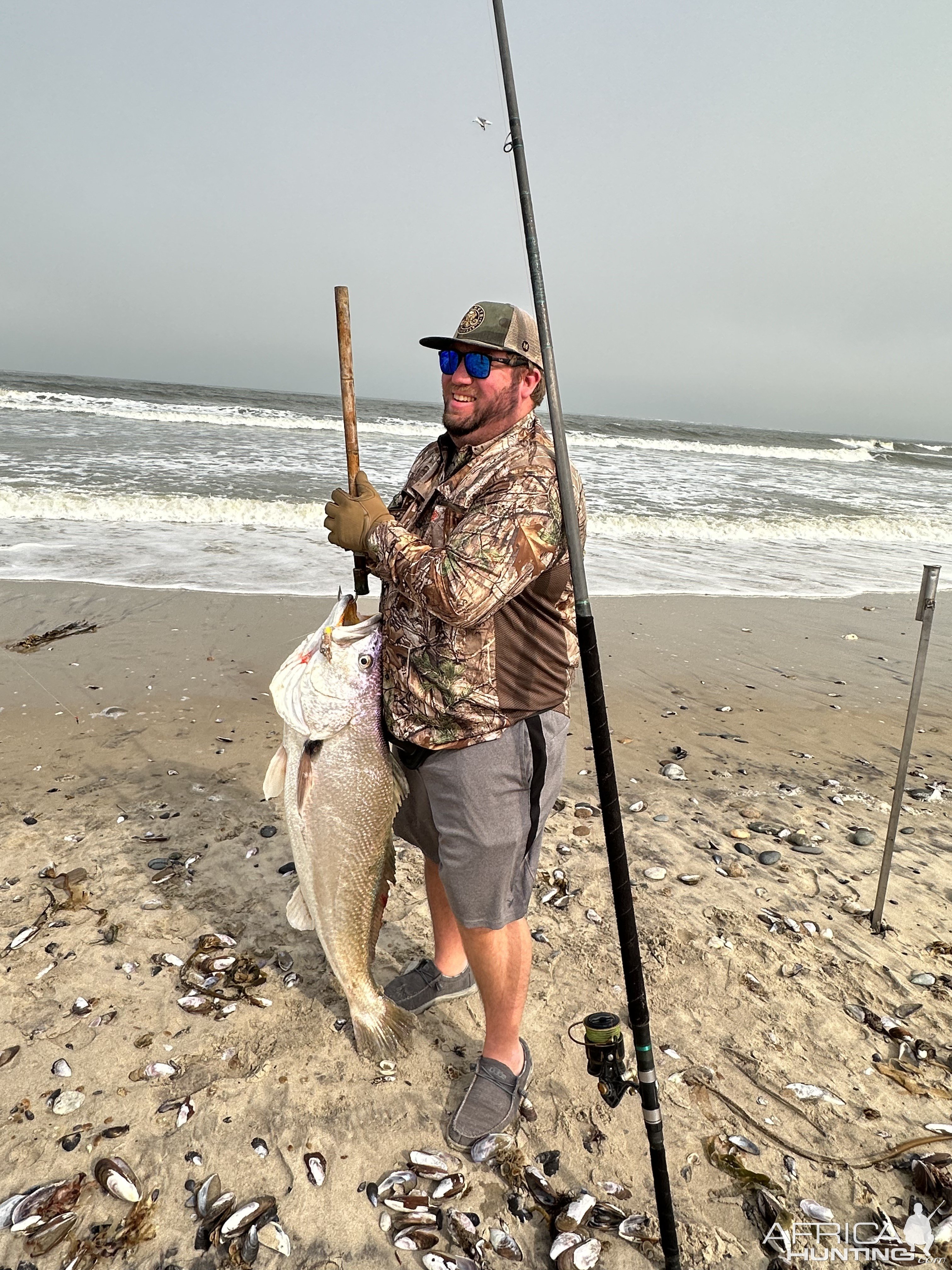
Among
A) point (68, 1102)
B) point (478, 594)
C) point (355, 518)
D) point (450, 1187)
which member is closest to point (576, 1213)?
point (450, 1187)

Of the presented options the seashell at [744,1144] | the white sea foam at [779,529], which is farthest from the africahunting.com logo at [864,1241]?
the white sea foam at [779,529]

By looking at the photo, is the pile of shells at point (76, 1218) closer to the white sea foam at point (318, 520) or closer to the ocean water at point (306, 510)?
the ocean water at point (306, 510)

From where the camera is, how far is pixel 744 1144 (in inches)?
102

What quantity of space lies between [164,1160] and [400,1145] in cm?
75

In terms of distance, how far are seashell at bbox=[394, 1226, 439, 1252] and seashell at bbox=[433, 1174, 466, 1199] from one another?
0.11 meters

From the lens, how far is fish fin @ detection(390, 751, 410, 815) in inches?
103

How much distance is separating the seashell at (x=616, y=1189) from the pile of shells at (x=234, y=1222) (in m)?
0.91

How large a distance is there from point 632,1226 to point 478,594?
2003 millimetres

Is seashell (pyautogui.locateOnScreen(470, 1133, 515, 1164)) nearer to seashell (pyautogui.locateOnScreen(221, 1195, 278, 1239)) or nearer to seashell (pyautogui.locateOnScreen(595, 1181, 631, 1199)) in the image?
seashell (pyautogui.locateOnScreen(595, 1181, 631, 1199))

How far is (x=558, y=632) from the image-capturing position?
2.42 meters

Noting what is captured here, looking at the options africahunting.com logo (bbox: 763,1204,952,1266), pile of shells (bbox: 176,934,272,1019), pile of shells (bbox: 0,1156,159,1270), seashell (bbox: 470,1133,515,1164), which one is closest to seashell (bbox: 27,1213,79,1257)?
pile of shells (bbox: 0,1156,159,1270)

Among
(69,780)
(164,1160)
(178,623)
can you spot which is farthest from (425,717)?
(178,623)

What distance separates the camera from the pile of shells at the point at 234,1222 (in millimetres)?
2201

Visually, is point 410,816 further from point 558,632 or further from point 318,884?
point 558,632
